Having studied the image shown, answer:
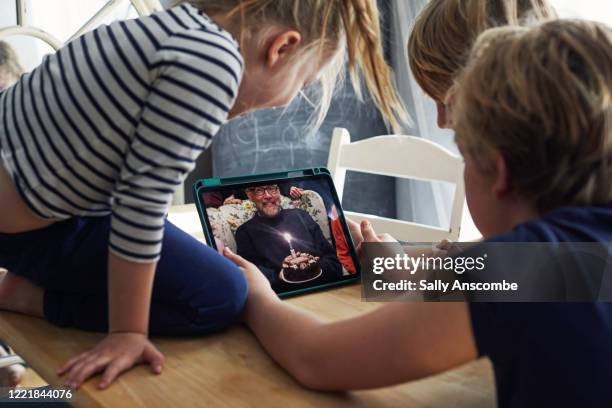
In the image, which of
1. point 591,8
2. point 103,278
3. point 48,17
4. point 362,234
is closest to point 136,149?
point 103,278

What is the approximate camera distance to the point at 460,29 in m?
0.91

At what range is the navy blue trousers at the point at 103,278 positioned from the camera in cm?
72

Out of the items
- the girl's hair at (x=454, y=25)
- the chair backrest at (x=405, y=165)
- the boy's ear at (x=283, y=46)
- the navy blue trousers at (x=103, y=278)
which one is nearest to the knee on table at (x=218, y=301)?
the navy blue trousers at (x=103, y=278)

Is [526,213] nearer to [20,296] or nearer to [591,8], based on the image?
[20,296]

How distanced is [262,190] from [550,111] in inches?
19.7

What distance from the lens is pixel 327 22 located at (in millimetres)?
769

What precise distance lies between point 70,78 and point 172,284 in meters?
0.25

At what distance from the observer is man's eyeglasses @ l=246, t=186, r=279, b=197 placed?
0.92 metres

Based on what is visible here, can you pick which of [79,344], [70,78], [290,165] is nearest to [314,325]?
[79,344]

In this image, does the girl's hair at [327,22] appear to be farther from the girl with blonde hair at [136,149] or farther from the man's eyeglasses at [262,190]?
the man's eyeglasses at [262,190]

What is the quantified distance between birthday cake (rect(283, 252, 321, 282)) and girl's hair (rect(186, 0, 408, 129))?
24 centimetres

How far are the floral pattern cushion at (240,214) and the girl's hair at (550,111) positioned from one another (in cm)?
42

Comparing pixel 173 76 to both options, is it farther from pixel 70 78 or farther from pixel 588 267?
pixel 588 267

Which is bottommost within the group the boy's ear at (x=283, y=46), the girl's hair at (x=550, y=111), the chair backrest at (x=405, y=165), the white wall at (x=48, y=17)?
the chair backrest at (x=405, y=165)
